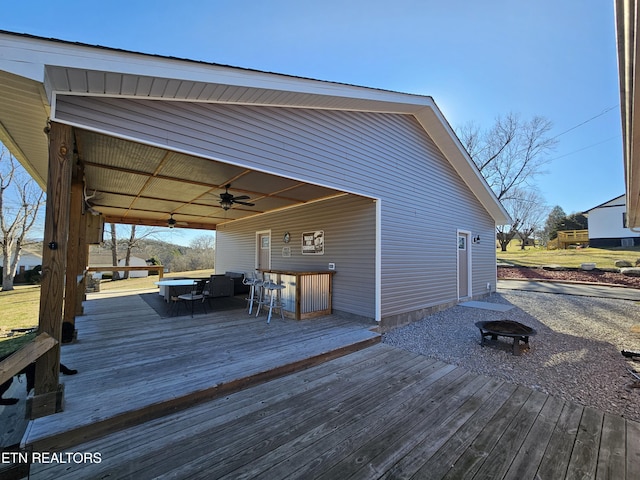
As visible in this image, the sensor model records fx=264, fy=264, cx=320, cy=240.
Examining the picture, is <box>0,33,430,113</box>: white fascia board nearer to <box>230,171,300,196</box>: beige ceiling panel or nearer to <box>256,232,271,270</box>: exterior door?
<box>230,171,300,196</box>: beige ceiling panel

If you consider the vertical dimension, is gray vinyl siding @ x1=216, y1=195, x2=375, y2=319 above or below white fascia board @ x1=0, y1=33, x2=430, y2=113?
below

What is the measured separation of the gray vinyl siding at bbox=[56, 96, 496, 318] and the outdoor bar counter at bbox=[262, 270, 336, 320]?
53.6 inches

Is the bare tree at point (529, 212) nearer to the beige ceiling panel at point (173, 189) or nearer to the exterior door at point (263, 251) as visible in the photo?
the exterior door at point (263, 251)

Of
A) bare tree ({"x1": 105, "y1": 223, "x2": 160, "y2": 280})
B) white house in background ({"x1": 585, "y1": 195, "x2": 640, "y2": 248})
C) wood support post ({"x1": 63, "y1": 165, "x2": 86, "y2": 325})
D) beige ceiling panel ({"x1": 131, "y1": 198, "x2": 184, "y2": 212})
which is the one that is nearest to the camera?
wood support post ({"x1": 63, "y1": 165, "x2": 86, "y2": 325})

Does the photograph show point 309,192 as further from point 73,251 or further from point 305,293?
point 73,251

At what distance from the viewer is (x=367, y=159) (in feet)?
17.5

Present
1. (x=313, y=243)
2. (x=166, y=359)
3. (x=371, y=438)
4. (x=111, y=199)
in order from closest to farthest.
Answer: (x=371, y=438), (x=166, y=359), (x=313, y=243), (x=111, y=199)

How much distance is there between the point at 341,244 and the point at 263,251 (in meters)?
4.07

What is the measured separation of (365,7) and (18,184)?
2176cm

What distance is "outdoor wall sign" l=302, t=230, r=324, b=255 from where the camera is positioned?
22.1 feet

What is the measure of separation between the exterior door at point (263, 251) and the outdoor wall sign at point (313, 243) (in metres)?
2.19

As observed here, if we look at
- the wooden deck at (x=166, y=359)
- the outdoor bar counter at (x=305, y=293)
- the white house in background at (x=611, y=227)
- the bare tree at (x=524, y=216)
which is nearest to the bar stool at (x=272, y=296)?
the outdoor bar counter at (x=305, y=293)

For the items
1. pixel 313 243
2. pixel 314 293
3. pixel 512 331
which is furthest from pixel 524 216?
pixel 314 293

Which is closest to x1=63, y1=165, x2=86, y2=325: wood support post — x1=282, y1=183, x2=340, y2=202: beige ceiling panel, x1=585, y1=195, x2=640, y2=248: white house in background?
x1=282, y1=183, x2=340, y2=202: beige ceiling panel
